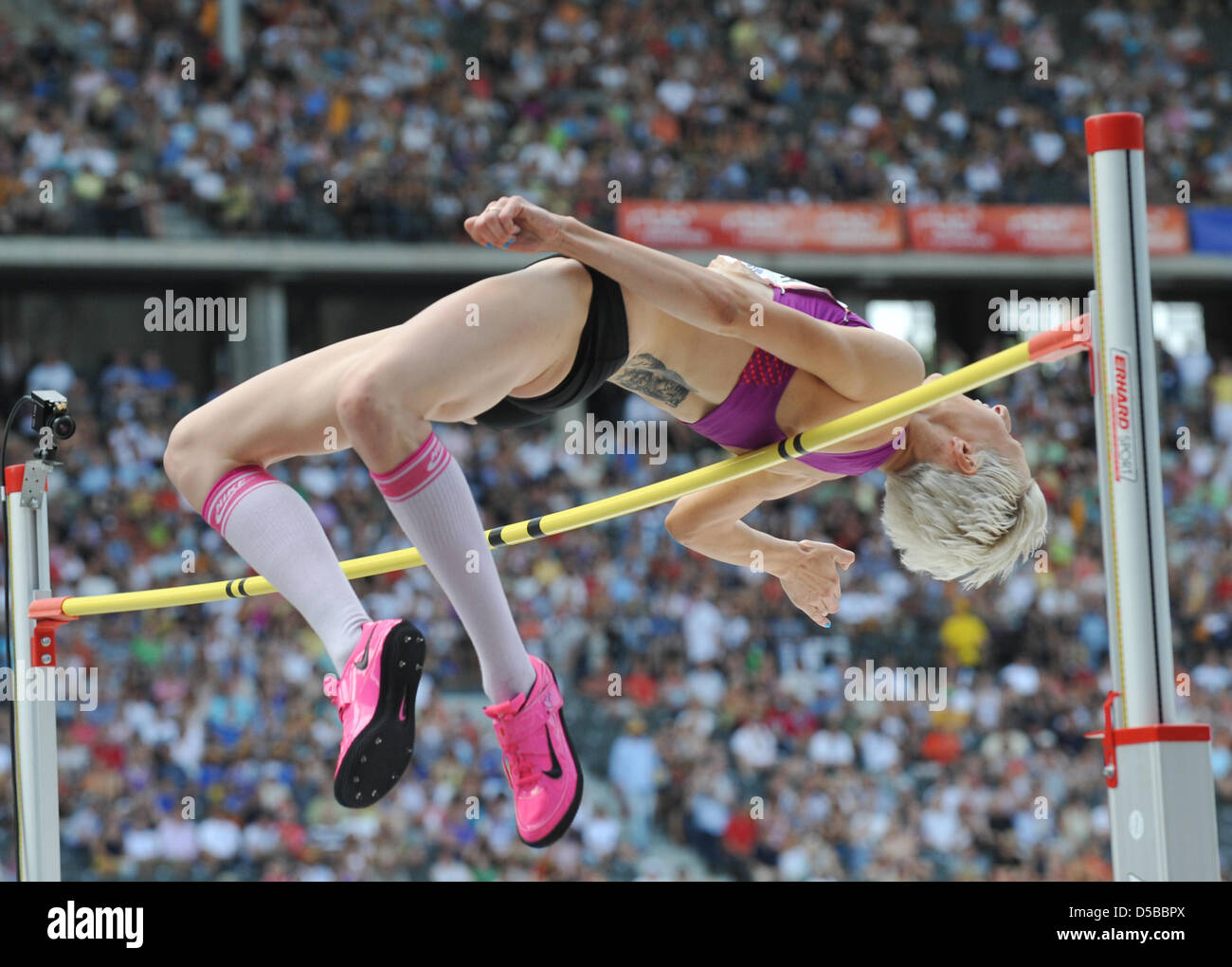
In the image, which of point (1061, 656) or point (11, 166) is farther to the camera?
point (11, 166)

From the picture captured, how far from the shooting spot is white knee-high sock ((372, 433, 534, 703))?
104 inches

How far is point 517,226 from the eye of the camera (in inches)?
102

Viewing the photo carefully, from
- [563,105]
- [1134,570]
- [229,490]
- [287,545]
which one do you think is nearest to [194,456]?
[229,490]

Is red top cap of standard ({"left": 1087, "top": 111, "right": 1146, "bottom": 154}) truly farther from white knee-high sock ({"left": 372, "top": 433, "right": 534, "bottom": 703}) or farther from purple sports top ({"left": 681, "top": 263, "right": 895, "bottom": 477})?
white knee-high sock ({"left": 372, "top": 433, "right": 534, "bottom": 703})

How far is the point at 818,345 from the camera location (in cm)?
288

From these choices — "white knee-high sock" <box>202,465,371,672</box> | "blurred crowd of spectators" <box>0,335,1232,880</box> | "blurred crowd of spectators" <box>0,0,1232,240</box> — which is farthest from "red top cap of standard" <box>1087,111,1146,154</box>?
"blurred crowd of spectators" <box>0,0,1232,240</box>

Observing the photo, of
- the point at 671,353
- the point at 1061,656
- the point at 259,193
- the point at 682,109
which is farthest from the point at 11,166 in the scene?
the point at 671,353

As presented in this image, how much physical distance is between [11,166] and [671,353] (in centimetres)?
890

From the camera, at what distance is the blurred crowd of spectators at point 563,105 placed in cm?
1089

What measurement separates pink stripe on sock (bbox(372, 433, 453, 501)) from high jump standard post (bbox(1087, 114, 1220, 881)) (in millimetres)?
1146

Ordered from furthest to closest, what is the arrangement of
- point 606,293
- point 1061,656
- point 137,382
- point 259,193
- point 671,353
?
point 259,193 < point 137,382 < point 1061,656 < point 671,353 < point 606,293

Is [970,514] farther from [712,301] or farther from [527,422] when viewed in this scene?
[527,422]
